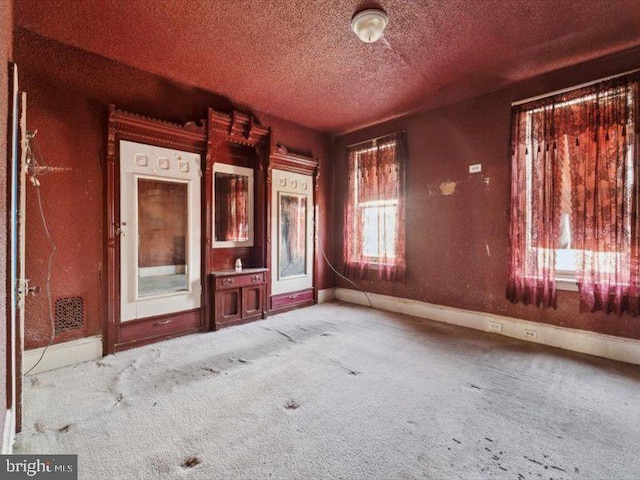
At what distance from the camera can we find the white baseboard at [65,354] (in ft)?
7.83

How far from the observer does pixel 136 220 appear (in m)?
2.95

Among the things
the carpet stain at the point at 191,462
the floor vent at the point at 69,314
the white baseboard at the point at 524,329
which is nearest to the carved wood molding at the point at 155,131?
the floor vent at the point at 69,314

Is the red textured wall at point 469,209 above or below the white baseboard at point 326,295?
above

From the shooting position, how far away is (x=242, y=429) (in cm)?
169

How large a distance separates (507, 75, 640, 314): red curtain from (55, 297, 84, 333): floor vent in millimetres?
4219

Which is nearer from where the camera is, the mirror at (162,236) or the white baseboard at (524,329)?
the white baseboard at (524,329)

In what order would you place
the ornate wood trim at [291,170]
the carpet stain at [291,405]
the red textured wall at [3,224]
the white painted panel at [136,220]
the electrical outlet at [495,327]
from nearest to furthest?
1. the red textured wall at [3,224]
2. the carpet stain at [291,405]
3. the white painted panel at [136,220]
4. the electrical outlet at [495,327]
5. the ornate wood trim at [291,170]

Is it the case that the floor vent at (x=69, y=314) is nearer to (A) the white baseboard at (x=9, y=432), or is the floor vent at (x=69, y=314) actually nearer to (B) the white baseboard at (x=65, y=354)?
(B) the white baseboard at (x=65, y=354)

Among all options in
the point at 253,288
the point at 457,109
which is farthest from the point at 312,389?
the point at 457,109

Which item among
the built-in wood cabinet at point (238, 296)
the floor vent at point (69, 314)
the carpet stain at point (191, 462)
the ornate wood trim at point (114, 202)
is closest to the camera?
the carpet stain at point (191, 462)

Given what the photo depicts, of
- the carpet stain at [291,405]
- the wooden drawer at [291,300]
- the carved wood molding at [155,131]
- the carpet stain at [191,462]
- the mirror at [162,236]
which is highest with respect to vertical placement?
the carved wood molding at [155,131]

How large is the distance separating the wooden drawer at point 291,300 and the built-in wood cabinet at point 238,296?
0.76 ft

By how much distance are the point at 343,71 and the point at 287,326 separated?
289 centimetres

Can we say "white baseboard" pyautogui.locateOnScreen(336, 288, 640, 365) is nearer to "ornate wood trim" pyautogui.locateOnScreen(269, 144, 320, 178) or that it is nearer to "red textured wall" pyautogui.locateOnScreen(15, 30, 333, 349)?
"ornate wood trim" pyautogui.locateOnScreen(269, 144, 320, 178)
